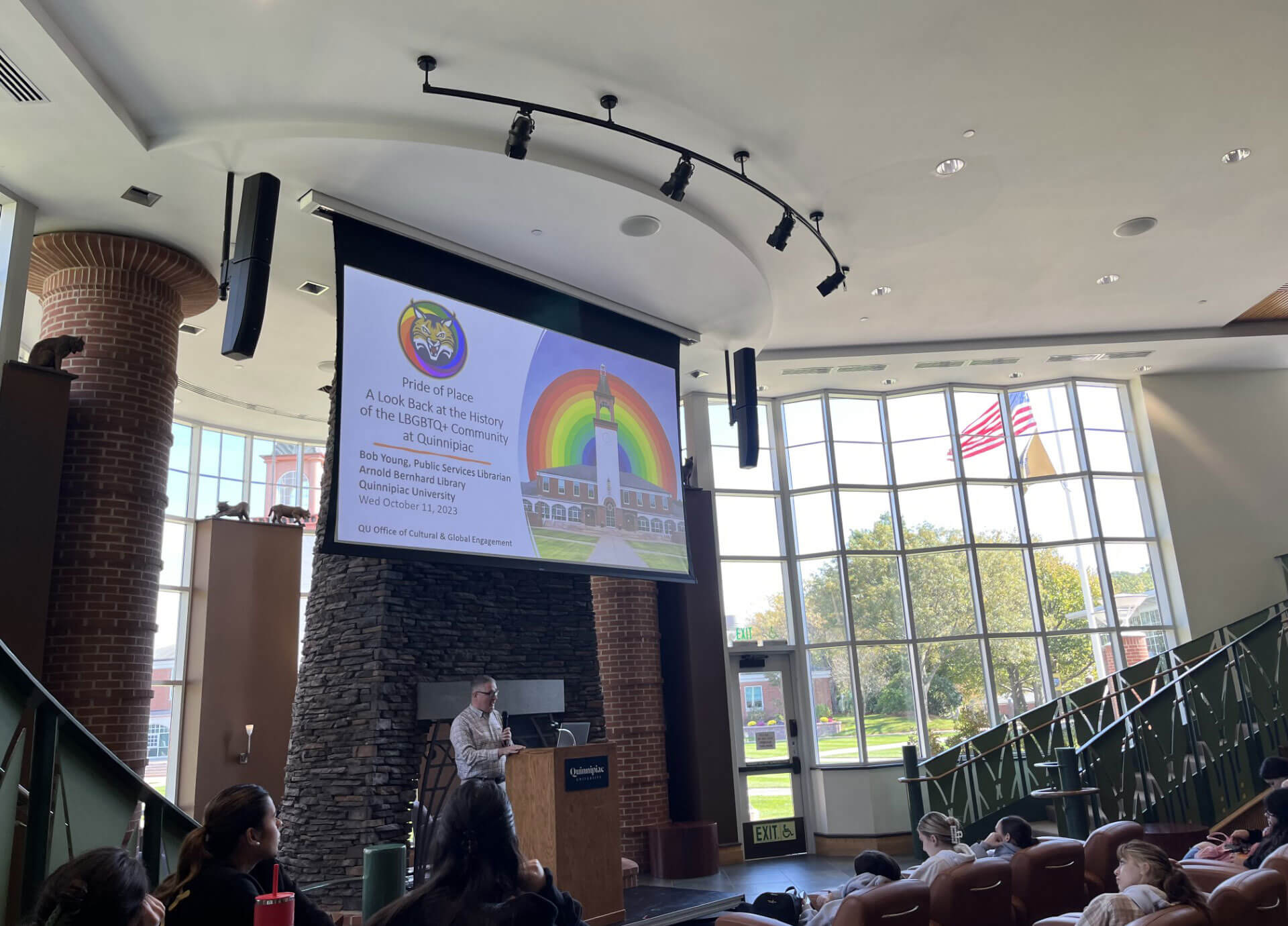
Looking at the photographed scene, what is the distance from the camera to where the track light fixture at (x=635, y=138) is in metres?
4.84

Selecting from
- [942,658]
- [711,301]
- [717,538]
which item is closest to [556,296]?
[711,301]

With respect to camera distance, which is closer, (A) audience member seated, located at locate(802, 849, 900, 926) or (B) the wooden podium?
(A) audience member seated, located at locate(802, 849, 900, 926)

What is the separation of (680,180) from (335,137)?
6.77 ft

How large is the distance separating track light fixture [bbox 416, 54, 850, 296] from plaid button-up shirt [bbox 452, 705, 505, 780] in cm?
317

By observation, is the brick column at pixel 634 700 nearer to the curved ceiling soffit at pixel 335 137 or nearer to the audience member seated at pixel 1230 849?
the curved ceiling soffit at pixel 335 137

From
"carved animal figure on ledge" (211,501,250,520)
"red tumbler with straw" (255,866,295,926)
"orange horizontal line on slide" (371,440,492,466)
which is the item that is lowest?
"red tumbler with straw" (255,866,295,926)

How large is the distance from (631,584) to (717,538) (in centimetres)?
156

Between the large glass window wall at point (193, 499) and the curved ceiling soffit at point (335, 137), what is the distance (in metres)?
4.39

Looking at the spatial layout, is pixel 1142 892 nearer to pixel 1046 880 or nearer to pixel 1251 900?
pixel 1251 900

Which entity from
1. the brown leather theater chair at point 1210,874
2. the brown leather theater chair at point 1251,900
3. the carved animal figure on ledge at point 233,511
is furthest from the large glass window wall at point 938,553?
the brown leather theater chair at point 1251,900

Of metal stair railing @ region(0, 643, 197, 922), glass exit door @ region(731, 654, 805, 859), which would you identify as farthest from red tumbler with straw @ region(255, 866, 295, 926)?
glass exit door @ region(731, 654, 805, 859)

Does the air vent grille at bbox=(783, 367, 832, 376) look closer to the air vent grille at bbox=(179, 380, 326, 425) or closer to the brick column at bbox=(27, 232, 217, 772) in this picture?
the air vent grille at bbox=(179, 380, 326, 425)

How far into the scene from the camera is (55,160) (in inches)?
202

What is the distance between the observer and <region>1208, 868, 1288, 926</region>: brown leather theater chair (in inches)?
107
